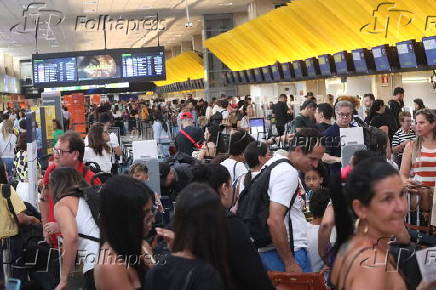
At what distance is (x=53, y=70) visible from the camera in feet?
77.7

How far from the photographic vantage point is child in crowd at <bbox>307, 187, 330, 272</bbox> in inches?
203

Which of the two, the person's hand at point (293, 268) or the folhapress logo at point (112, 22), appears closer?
the person's hand at point (293, 268)

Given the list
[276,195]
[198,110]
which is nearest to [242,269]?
[276,195]

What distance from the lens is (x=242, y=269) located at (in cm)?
319

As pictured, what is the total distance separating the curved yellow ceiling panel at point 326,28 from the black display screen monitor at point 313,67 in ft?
1.15

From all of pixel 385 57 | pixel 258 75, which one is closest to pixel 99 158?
pixel 385 57

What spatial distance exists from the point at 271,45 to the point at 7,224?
68.2ft

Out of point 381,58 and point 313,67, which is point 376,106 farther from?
point 313,67

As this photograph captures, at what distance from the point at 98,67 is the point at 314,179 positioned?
18255 millimetres

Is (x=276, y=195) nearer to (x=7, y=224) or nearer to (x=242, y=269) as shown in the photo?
(x=242, y=269)

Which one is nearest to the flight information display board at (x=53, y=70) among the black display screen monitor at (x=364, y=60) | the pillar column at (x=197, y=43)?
the black display screen monitor at (x=364, y=60)

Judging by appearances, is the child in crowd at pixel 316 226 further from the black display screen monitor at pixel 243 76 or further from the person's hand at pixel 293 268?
the black display screen monitor at pixel 243 76

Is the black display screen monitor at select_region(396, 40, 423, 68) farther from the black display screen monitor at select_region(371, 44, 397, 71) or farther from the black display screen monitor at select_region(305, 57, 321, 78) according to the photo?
the black display screen monitor at select_region(305, 57, 321, 78)

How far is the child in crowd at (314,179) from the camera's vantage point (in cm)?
658
